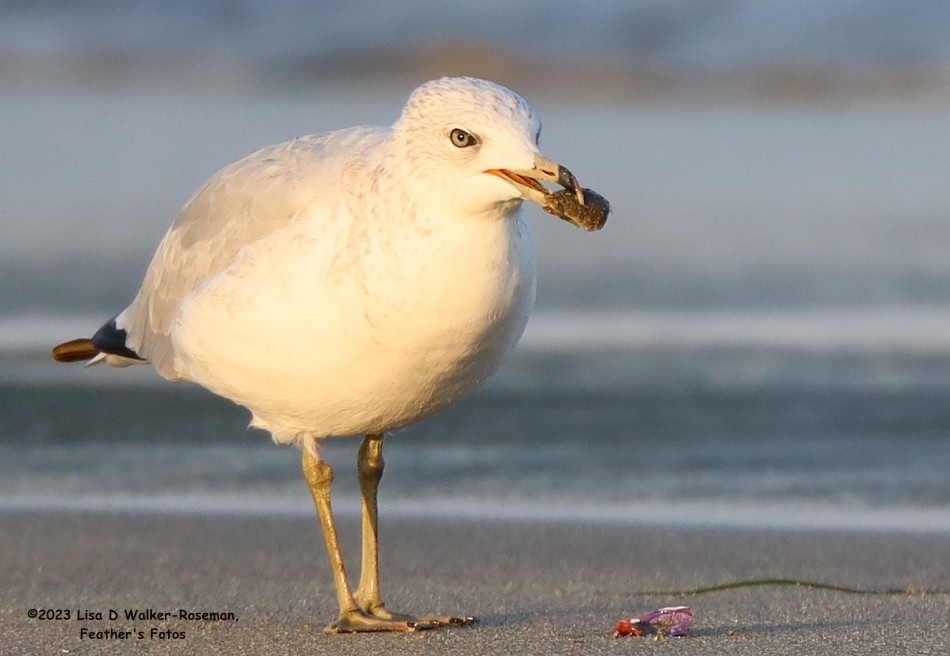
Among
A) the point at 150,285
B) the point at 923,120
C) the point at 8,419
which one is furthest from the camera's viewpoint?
the point at 923,120

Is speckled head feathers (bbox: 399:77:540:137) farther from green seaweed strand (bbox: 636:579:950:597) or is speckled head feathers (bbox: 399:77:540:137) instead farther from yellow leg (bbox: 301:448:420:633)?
green seaweed strand (bbox: 636:579:950:597)

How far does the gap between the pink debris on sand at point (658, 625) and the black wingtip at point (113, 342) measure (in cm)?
193

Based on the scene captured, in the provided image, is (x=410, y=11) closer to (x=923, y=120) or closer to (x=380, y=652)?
(x=923, y=120)

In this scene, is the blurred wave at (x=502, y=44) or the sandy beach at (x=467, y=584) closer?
the sandy beach at (x=467, y=584)

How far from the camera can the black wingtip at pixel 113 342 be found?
19.6 feet

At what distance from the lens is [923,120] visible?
1973 centimetres

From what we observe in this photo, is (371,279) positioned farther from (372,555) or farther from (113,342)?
(113,342)

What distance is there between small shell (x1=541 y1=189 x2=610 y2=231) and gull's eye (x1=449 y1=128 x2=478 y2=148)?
0.23 metres

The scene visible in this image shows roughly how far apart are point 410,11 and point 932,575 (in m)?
21.4

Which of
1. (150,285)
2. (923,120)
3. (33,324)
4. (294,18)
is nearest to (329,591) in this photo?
(150,285)

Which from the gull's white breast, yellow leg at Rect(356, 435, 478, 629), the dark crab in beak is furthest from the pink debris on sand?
the dark crab in beak

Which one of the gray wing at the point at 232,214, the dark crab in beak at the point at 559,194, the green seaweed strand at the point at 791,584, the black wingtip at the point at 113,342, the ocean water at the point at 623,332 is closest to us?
the dark crab in beak at the point at 559,194

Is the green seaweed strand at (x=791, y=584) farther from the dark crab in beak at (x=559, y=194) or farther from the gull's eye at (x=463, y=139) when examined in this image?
the gull's eye at (x=463, y=139)

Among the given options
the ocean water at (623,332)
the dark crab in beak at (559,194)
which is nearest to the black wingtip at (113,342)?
the ocean water at (623,332)
